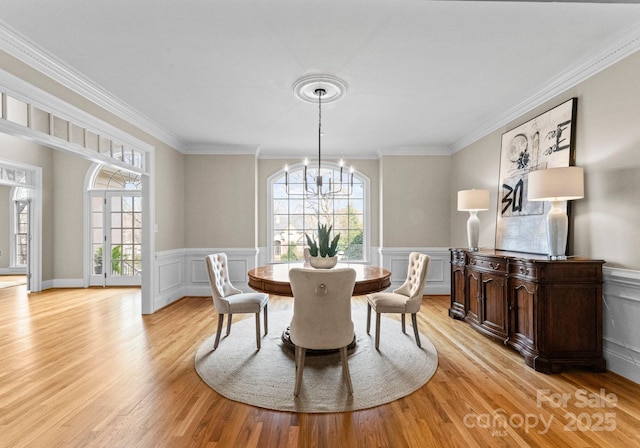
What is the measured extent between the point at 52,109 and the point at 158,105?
1053mm

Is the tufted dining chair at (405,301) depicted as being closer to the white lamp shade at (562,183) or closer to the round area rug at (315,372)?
the round area rug at (315,372)

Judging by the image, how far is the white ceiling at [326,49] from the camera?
201 centimetres

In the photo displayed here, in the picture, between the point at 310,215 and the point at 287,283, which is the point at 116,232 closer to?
the point at 310,215

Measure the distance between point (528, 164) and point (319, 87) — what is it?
2386 millimetres

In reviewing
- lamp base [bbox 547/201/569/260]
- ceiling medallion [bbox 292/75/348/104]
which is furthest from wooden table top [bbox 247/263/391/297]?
ceiling medallion [bbox 292/75/348/104]

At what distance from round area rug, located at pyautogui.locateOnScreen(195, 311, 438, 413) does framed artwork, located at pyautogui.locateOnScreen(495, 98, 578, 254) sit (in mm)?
1540

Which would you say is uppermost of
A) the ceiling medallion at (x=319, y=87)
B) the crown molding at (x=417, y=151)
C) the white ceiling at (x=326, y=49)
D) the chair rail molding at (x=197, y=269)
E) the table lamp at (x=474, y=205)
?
the white ceiling at (x=326, y=49)

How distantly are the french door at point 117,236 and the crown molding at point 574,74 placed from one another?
6427 mm

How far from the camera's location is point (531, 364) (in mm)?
2600

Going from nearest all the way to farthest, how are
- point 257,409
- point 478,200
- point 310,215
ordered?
point 257,409 → point 478,200 → point 310,215

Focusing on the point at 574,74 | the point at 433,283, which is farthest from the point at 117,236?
the point at 574,74

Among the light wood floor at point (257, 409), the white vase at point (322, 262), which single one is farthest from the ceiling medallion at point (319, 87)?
the light wood floor at point (257, 409)

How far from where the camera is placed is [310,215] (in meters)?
5.96

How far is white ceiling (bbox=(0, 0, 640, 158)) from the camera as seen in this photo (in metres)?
2.01
